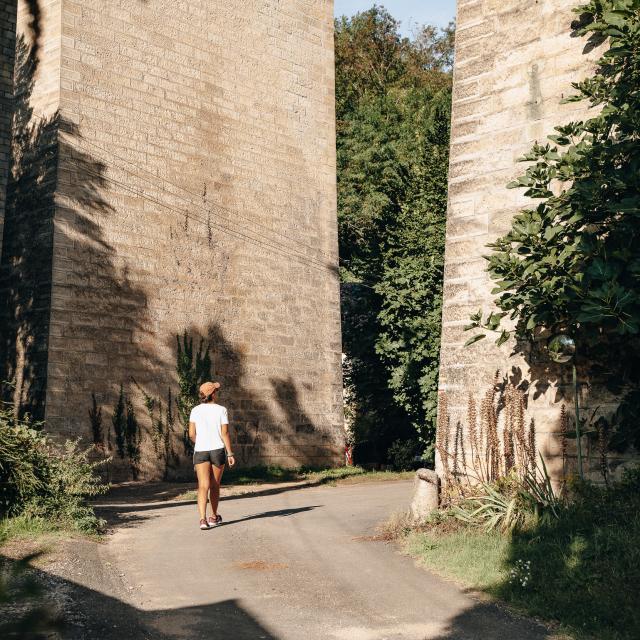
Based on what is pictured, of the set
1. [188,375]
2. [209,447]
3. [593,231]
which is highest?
[593,231]

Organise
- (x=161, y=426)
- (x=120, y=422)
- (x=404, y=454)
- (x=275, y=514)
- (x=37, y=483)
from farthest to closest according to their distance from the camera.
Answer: (x=404, y=454) < (x=161, y=426) < (x=120, y=422) < (x=275, y=514) < (x=37, y=483)

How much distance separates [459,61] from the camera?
30.8 ft

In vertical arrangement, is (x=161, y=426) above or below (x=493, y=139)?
below

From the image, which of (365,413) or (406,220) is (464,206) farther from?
(365,413)

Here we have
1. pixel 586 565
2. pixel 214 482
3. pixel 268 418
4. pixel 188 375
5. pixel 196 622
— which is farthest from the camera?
pixel 268 418

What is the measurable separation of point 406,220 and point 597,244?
1449cm

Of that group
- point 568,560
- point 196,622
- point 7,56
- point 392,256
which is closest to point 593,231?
point 568,560

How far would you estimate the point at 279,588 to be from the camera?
6.33 m

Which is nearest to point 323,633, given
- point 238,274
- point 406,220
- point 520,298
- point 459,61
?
point 520,298

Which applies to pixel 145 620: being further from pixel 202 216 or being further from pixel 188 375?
pixel 202 216

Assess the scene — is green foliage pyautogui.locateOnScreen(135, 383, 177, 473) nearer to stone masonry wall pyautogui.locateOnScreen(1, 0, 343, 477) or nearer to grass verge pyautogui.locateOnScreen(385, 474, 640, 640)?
stone masonry wall pyautogui.locateOnScreen(1, 0, 343, 477)

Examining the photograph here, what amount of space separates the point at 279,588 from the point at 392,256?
616 inches

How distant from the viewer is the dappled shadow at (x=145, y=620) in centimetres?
501

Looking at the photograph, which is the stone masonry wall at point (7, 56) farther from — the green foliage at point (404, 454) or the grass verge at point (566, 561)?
the grass verge at point (566, 561)
